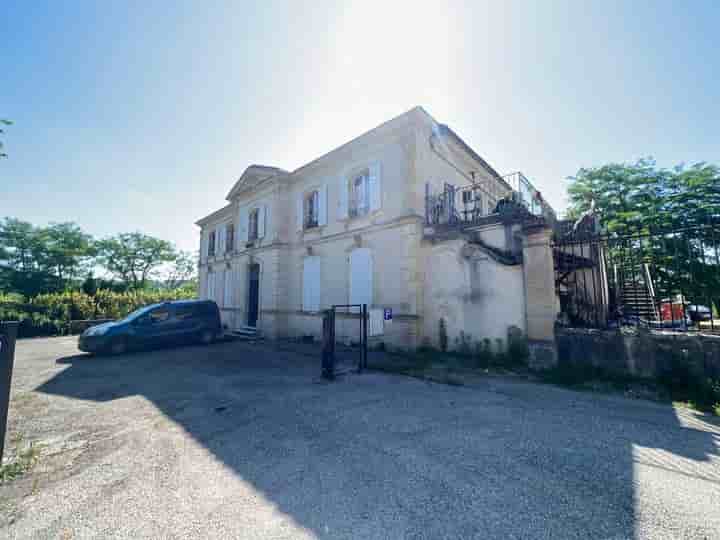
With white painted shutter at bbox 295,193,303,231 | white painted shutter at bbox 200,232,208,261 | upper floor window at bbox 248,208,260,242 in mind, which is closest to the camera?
white painted shutter at bbox 295,193,303,231

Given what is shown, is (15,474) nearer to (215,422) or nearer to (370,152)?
(215,422)

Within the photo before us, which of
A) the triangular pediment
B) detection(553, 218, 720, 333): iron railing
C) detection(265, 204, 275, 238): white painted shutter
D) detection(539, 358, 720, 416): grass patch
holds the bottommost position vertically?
detection(539, 358, 720, 416): grass patch

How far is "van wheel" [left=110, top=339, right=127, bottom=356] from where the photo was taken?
8.76 m

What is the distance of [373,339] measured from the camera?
9125 millimetres

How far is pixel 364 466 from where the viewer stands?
2711mm

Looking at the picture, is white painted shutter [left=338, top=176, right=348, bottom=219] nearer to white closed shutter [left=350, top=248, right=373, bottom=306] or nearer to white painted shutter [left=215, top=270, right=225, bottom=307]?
white closed shutter [left=350, top=248, right=373, bottom=306]

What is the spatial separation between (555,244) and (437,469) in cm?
593

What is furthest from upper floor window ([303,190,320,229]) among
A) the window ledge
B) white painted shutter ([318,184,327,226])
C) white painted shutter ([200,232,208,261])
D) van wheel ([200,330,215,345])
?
white painted shutter ([200,232,208,261])

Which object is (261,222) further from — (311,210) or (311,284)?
(311,284)

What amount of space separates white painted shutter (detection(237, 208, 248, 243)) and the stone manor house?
98 millimetres

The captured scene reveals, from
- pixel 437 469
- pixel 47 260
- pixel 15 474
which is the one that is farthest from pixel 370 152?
Result: pixel 47 260

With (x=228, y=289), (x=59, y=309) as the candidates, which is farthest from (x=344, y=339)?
(x=59, y=309)

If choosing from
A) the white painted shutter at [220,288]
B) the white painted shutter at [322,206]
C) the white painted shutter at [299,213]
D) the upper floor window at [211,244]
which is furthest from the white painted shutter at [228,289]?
the white painted shutter at [322,206]

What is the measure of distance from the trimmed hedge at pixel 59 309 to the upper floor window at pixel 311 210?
43.1ft
